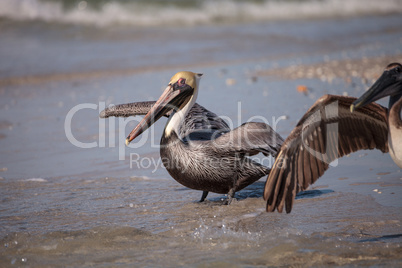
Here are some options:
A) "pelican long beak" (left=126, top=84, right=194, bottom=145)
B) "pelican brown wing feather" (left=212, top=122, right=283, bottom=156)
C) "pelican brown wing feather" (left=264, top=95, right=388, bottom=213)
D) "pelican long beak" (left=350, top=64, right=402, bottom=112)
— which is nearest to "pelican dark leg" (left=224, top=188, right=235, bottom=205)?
"pelican brown wing feather" (left=212, top=122, right=283, bottom=156)

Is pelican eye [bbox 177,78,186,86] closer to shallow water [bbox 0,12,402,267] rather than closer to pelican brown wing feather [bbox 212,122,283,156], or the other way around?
pelican brown wing feather [bbox 212,122,283,156]

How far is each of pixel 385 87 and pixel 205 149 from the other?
1.61 meters

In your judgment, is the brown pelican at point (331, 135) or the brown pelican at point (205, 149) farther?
the brown pelican at point (205, 149)

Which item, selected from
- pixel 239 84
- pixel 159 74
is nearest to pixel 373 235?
pixel 239 84

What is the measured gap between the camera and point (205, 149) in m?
4.65

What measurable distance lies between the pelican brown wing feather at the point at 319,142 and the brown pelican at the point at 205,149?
0.65 m

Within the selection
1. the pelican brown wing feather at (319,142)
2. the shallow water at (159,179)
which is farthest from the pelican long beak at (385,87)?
the shallow water at (159,179)

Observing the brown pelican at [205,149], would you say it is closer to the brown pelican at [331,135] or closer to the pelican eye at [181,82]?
the pelican eye at [181,82]

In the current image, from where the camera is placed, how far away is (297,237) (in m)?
3.66

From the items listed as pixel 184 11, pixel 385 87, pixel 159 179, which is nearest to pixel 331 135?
pixel 385 87

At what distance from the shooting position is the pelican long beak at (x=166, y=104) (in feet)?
15.5

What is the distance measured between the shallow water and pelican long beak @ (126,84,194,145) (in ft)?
2.12

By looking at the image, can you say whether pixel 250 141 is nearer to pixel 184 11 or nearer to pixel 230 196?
pixel 230 196

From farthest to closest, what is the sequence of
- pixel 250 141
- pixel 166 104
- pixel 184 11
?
pixel 184 11 → pixel 166 104 → pixel 250 141
